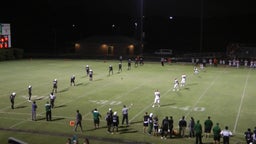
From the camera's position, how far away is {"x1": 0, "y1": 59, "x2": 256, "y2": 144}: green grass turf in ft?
67.5

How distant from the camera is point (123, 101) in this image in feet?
95.1

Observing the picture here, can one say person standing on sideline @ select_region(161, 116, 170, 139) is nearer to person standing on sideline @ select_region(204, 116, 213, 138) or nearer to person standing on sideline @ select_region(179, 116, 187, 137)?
person standing on sideline @ select_region(179, 116, 187, 137)

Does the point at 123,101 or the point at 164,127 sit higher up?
the point at 123,101

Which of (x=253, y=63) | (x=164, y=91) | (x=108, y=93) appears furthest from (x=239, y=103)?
(x=253, y=63)

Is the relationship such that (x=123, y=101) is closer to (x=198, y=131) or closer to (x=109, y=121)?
(x=109, y=121)

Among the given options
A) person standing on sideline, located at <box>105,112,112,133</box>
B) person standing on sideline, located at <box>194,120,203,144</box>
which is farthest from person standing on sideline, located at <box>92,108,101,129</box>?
person standing on sideline, located at <box>194,120,203,144</box>

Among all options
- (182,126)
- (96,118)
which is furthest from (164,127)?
(96,118)

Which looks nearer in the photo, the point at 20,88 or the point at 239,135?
the point at 239,135

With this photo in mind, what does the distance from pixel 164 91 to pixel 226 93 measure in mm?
5386

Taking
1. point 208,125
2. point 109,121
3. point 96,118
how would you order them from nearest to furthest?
point 208,125
point 109,121
point 96,118

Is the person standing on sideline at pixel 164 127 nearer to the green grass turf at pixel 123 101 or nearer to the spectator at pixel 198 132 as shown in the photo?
the green grass turf at pixel 123 101

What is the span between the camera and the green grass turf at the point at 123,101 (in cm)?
2058

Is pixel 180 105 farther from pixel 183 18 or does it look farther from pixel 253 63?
pixel 183 18

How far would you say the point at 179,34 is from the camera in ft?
340
